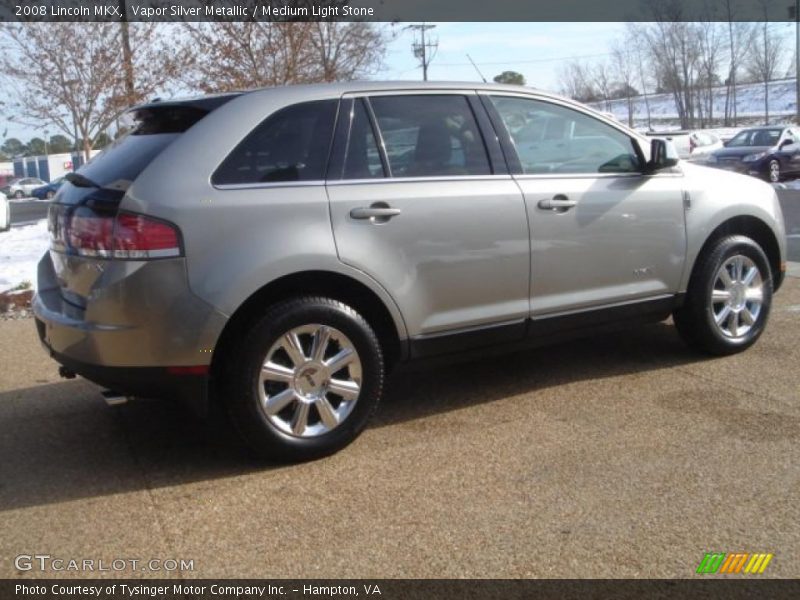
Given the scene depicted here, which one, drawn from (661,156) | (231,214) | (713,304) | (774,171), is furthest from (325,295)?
(774,171)

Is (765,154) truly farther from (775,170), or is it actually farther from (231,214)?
(231,214)

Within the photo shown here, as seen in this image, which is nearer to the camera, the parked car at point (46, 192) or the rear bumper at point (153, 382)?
the rear bumper at point (153, 382)

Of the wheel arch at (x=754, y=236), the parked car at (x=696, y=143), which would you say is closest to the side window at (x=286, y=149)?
the wheel arch at (x=754, y=236)

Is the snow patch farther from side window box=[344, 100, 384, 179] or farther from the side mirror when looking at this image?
the side mirror

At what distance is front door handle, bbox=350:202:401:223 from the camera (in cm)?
394

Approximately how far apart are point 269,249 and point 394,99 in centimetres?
115

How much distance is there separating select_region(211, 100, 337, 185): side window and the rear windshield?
28cm

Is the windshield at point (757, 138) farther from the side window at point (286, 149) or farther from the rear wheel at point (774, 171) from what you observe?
the side window at point (286, 149)

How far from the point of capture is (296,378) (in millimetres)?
3832

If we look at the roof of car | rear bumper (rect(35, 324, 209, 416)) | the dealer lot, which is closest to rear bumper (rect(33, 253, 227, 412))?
rear bumper (rect(35, 324, 209, 416))

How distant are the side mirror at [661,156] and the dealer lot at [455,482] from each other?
4.12ft

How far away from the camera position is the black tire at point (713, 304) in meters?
5.20

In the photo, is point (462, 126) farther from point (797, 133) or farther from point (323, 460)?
point (797, 133)

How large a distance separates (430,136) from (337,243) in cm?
87
